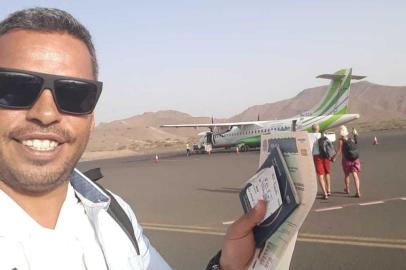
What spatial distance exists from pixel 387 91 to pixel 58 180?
199291 mm

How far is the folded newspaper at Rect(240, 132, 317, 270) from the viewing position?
5.32 feet

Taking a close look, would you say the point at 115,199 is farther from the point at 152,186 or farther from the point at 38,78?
the point at 152,186

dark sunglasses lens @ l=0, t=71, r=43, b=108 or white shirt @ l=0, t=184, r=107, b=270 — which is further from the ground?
dark sunglasses lens @ l=0, t=71, r=43, b=108

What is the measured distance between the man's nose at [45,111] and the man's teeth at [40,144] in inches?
2.8

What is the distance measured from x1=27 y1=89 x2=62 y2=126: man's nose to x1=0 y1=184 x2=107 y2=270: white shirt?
1.03ft

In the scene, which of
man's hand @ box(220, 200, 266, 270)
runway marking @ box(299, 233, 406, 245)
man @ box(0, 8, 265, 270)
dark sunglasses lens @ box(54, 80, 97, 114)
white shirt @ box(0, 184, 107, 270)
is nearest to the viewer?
white shirt @ box(0, 184, 107, 270)

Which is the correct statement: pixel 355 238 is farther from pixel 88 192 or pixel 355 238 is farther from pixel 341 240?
pixel 88 192

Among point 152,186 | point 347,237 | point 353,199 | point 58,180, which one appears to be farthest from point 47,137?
point 152,186

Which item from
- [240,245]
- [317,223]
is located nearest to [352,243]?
[317,223]

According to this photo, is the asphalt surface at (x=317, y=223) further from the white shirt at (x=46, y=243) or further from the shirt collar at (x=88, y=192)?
the white shirt at (x=46, y=243)

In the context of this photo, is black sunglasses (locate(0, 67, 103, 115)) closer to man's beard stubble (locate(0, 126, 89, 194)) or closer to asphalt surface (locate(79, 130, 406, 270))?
man's beard stubble (locate(0, 126, 89, 194))

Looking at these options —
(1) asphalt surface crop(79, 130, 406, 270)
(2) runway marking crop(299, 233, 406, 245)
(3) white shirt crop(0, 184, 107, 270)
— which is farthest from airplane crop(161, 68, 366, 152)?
(3) white shirt crop(0, 184, 107, 270)

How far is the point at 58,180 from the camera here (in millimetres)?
1821

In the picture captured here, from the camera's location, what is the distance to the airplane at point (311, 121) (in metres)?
34.0
